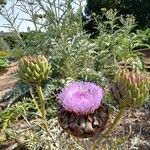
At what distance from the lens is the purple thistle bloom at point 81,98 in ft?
6.02

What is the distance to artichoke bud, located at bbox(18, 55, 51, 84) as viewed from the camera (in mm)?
2365

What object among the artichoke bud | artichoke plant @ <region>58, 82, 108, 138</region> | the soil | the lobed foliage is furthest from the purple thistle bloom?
the lobed foliage

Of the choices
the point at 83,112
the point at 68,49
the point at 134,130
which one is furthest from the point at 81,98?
the point at 68,49

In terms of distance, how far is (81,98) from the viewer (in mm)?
1860

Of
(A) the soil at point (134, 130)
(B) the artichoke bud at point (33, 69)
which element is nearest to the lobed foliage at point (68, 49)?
(A) the soil at point (134, 130)

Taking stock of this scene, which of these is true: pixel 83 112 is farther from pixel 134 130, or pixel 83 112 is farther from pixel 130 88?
pixel 134 130

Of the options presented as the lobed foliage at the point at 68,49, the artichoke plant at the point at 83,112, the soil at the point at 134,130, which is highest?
the artichoke plant at the point at 83,112

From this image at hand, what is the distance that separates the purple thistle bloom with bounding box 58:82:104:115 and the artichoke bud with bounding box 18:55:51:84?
17.9 inches

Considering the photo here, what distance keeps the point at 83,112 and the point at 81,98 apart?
57mm

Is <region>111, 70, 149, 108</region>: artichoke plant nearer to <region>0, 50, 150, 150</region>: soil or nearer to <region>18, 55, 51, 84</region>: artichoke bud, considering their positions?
<region>18, 55, 51, 84</region>: artichoke bud

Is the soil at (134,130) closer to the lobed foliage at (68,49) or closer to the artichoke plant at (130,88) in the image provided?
the lobed foliage at (68,49)

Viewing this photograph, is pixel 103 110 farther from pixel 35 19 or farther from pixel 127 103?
pixel 35 19

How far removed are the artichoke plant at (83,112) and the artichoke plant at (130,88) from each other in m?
0.07

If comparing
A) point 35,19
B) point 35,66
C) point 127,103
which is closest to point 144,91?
point 127,103
